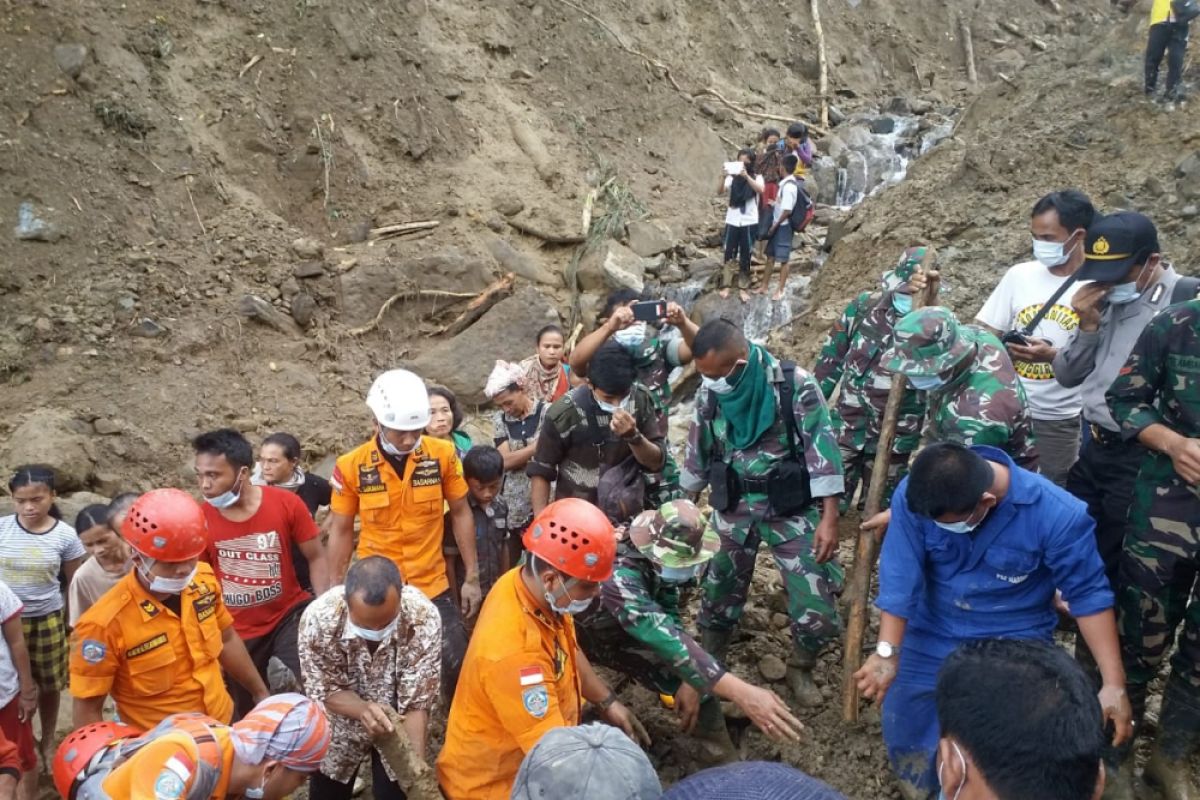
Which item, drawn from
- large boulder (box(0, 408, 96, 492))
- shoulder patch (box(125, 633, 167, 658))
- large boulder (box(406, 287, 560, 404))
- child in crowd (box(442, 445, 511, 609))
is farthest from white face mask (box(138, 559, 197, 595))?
large boulder (box(406, 287, 560, 404))

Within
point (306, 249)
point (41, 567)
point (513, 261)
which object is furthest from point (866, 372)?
point (306, 249)

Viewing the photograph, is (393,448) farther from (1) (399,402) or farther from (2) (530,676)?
(2) (530,676)

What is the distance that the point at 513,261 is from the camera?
11.5m

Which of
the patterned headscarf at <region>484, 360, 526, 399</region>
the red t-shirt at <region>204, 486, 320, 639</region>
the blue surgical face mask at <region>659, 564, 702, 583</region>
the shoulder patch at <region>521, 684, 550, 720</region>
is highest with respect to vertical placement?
the shoulder patch at <region>521, 684, 550, 720</region>

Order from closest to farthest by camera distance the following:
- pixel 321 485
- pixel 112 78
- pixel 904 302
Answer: pixel 321 485 < pixel 904 302 < pixel 112 78

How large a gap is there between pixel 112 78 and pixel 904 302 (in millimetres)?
10080

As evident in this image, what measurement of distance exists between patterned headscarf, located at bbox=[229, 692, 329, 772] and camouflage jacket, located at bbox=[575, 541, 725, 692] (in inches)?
50.3

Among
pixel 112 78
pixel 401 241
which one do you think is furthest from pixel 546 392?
pixel 112 78

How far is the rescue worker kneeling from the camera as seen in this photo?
2564 mm

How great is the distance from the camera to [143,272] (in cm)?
985

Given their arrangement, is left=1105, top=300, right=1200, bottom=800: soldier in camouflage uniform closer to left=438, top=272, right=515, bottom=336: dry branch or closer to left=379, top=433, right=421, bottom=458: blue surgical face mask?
left=379, top=433, right=421, bottom=458: blue surgical face mask

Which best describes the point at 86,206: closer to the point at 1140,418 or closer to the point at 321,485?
the point at 321,485

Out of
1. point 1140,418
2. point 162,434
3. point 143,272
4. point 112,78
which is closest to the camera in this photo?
point 1140,418

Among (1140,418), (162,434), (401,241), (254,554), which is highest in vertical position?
(1140,418)
